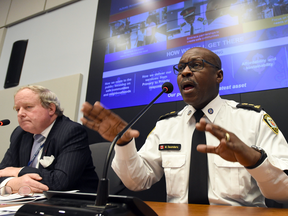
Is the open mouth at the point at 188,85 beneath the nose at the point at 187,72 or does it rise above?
beneath

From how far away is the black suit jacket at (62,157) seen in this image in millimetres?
1285

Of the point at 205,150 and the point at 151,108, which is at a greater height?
the point at 151,108

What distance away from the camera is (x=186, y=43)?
7.11ft

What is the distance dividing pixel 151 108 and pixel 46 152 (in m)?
1.03

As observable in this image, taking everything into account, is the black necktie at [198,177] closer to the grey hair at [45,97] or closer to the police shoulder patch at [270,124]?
the police shoulder patch at [270,124]

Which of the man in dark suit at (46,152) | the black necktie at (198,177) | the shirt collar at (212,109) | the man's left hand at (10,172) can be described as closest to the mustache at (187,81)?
the shirt collar at (212,109)

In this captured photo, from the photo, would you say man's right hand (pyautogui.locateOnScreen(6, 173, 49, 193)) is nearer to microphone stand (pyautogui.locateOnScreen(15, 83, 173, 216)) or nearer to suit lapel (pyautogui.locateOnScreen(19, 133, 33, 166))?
suit lapel (pyautogui.locateOnScreen(19, 133, 33, 166))

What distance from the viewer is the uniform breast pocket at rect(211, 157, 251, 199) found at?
42.7 inches

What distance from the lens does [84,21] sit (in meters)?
3.07

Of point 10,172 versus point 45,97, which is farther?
point 45,97

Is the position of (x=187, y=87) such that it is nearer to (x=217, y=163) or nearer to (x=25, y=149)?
(x=217, y=163)

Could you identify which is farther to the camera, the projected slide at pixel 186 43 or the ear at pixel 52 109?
the projected slide at pixel 186 43

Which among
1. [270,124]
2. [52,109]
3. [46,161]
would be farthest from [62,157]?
[270,124]

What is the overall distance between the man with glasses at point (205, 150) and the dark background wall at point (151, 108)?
1.74 feet
